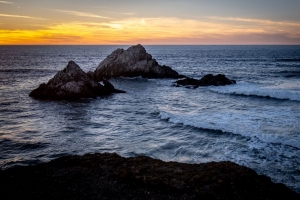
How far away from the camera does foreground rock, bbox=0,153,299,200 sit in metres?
10.5

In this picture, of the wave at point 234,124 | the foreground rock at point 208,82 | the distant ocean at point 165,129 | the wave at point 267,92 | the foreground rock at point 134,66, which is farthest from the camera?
the foreground rock at point 134,66

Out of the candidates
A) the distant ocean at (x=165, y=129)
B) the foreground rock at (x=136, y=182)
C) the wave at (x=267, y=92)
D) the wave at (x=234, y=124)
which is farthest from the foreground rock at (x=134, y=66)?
the foreground rock at (x=136, y=182)

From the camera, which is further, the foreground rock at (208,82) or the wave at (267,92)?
the foreground rock at (208,82)

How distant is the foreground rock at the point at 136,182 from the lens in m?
10.5

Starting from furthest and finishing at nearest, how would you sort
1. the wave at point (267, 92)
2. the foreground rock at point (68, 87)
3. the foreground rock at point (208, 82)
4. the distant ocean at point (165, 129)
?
the foreground rock at point (208, 82) → the wave at point (267, 92) → the foreground rock at point (68, 87) → the distant ocean at point (165, 129)

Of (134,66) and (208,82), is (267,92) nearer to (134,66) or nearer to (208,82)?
(208,82)

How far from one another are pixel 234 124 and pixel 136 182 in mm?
14211

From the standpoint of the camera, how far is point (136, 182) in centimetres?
1160

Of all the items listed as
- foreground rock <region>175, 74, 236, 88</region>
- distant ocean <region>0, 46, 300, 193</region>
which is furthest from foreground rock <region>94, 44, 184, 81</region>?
distant ocean <region>0, 46, 300, 193</region>

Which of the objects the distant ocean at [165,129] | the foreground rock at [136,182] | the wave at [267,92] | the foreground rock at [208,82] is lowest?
the distant ocean at [165,129]

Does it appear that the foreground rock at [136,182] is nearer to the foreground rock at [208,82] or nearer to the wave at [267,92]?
the wave at [267,92]

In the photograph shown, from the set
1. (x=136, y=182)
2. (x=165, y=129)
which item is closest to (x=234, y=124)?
(x=165, y=129)

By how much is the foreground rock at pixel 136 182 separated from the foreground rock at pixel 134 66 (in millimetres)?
46702

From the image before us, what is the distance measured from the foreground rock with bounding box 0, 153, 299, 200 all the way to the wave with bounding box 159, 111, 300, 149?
7530 millimetres
